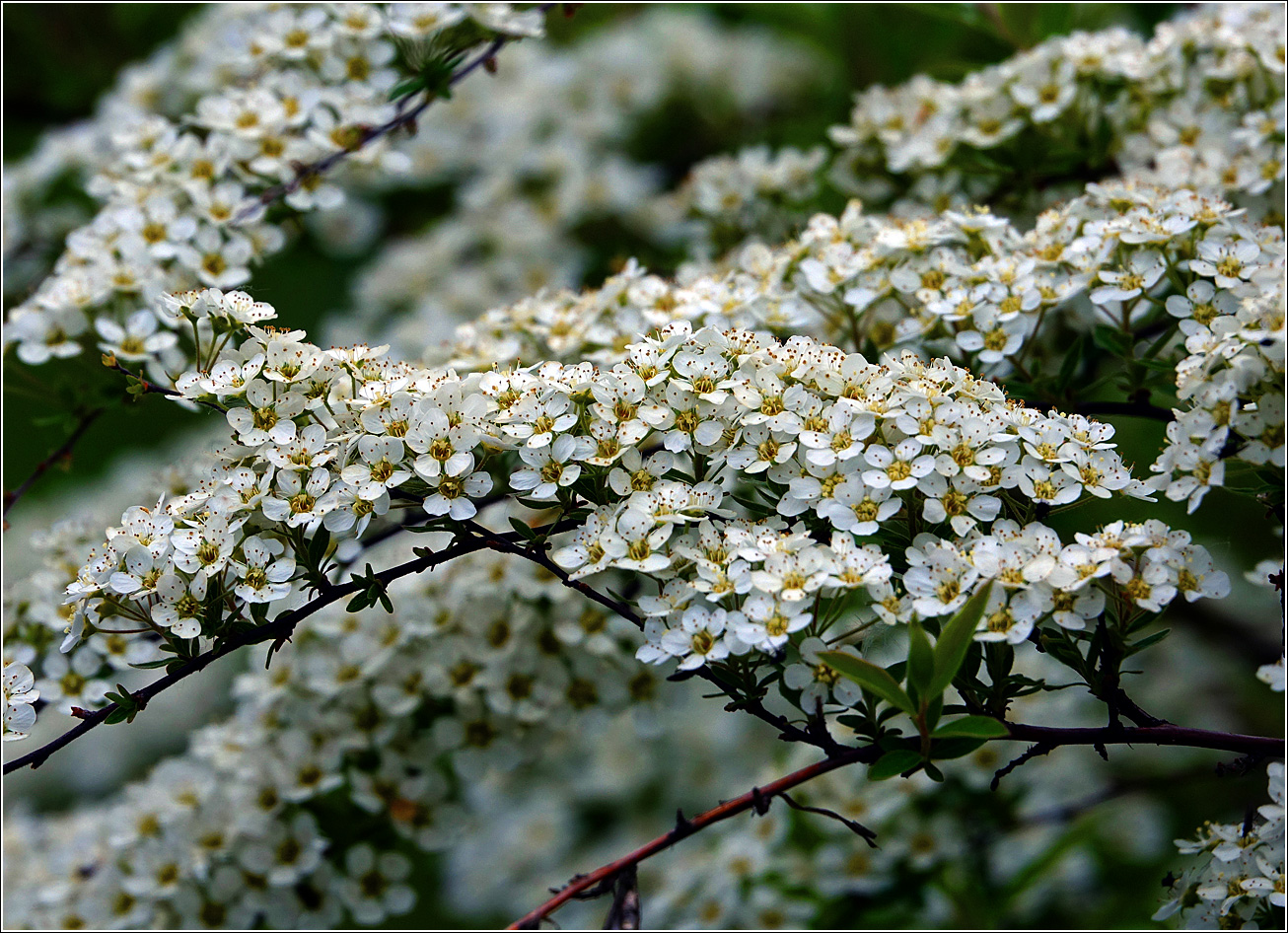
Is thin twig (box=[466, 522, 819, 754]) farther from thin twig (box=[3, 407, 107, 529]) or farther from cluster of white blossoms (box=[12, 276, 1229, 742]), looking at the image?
thin twig (box=[3, 407, 107, 529])

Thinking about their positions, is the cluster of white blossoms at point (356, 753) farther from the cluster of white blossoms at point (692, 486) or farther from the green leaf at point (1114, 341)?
the green leaf at point (1114, 341)

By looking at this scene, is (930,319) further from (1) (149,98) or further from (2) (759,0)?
(1) (149,98)

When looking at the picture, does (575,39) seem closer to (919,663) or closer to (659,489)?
(659,489)

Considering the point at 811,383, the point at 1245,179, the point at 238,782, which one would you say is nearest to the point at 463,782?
the point at 238,782

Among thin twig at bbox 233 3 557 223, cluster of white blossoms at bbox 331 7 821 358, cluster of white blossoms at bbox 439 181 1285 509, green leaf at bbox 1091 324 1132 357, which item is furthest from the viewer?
cluster of white blossoms at bbox 331 7 821 358

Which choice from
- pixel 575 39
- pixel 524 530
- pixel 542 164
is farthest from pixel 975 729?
pixel 575 39

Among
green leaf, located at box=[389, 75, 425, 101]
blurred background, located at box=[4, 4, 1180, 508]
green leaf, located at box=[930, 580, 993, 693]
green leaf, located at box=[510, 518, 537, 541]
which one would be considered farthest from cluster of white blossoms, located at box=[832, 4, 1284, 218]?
green leaf, located at box=[510, 518, 537, 541]

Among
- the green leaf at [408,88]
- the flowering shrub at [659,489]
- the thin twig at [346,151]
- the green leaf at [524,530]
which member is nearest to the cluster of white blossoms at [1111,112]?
the flowering shrub at [659,489]
